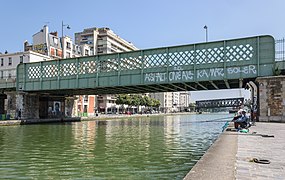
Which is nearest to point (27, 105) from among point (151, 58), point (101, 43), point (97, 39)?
point (151, 58)

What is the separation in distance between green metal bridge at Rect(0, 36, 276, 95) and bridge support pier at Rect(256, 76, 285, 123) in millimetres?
1607

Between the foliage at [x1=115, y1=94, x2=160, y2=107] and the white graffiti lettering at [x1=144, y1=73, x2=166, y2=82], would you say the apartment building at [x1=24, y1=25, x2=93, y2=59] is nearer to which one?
the foliage at [x1=115, y1=94, x2=160, y2=107]

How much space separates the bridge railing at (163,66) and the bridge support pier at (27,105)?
2.38 metres

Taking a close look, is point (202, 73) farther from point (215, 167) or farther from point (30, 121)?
point (30, 121)

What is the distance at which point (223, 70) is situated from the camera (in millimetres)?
32688

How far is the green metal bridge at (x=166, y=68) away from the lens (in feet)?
103

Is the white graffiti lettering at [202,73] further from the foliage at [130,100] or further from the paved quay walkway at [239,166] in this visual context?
the foliage at [130,100]

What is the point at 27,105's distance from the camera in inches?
1917

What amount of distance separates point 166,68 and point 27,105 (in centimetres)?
2659

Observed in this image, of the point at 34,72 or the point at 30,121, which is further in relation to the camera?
the point at 34,72

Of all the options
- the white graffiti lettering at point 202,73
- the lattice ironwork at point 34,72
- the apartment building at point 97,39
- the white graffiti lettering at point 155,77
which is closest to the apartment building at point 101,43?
the apartment building at point 97,39

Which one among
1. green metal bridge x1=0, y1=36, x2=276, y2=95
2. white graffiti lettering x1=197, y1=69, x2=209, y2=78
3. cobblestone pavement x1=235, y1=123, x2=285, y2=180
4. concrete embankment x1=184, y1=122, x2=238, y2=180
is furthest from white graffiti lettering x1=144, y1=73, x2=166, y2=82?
concrete embankment x1=184, y1=122, x2=238, y2=180

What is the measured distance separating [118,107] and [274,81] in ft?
307

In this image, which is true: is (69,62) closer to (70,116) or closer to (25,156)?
(70,116)
